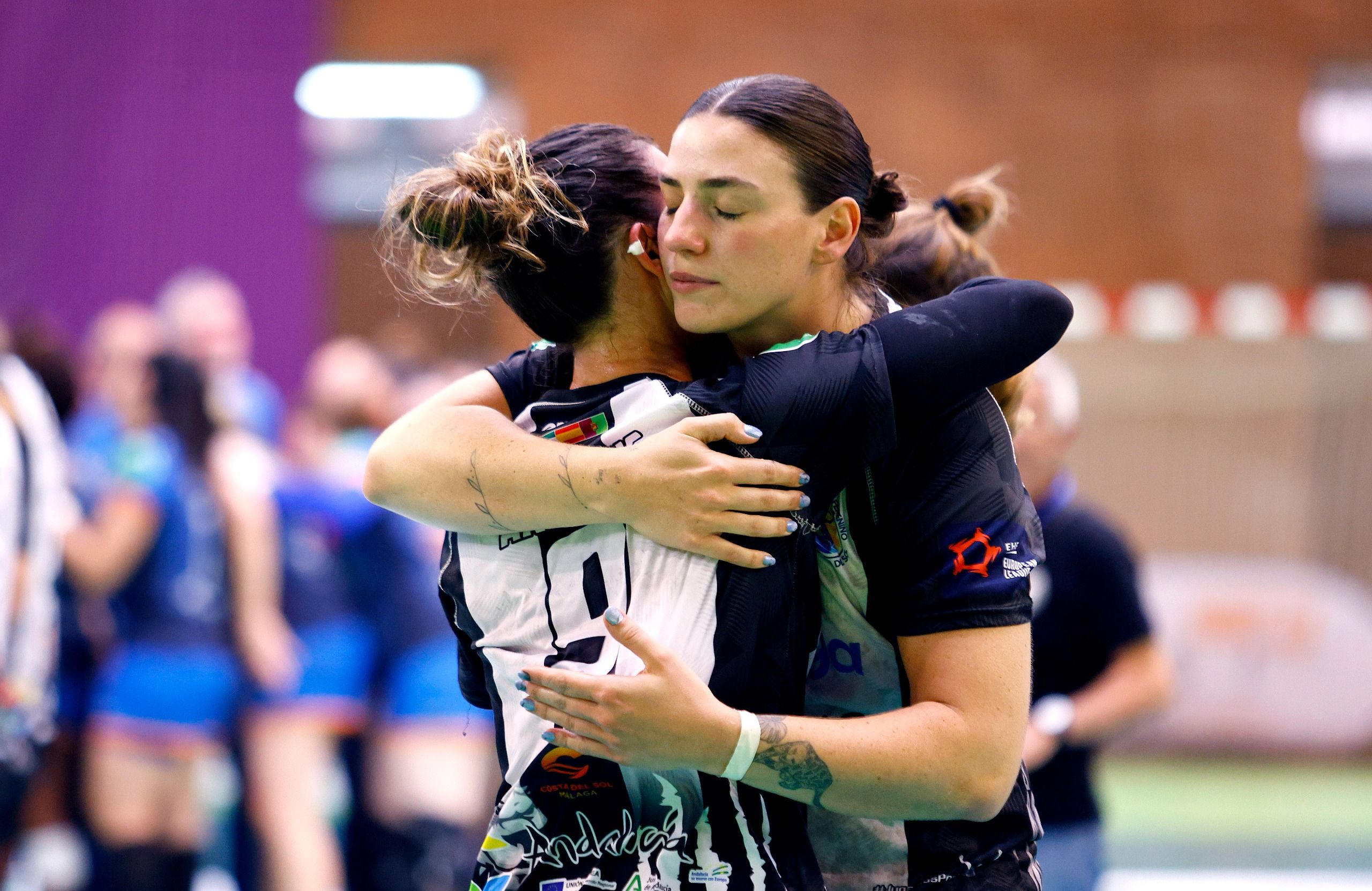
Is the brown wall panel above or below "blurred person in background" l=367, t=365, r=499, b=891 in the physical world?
above

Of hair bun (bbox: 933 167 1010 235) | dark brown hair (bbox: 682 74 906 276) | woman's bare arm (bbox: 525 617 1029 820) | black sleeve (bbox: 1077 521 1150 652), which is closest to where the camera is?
woman's bare arm (bbox: 525 617 1029 820)

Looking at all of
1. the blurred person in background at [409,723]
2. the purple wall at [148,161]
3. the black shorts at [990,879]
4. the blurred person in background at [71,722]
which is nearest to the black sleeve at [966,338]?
the black shorts at [990,879]

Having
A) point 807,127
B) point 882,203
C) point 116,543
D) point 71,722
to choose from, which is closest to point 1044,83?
point 116,543

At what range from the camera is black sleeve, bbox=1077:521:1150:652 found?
336 centimetres

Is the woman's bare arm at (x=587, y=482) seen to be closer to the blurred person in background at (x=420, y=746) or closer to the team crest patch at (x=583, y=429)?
the team crest patch at (x=583, y=429)

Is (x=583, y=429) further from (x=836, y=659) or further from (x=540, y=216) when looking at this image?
(x=836, y=659)

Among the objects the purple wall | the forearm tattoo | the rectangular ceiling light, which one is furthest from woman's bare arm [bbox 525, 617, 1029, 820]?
the rectangular ceiling light

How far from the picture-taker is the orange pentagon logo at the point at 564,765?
153 cm

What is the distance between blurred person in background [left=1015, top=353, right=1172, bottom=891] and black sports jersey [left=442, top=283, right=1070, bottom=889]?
→ 1.77 metres

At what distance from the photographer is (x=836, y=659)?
1612 millimetres

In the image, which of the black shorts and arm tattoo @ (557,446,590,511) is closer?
arm tattoo @ (557,446,590,511)

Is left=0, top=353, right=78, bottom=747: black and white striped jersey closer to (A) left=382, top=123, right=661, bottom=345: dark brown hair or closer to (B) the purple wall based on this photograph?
(A) left=382, top=123, right=661, bottom=345: dark brown hair

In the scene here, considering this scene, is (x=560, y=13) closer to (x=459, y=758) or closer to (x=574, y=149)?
(x=459, y=758)

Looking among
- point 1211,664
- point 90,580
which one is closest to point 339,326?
point 90,580
